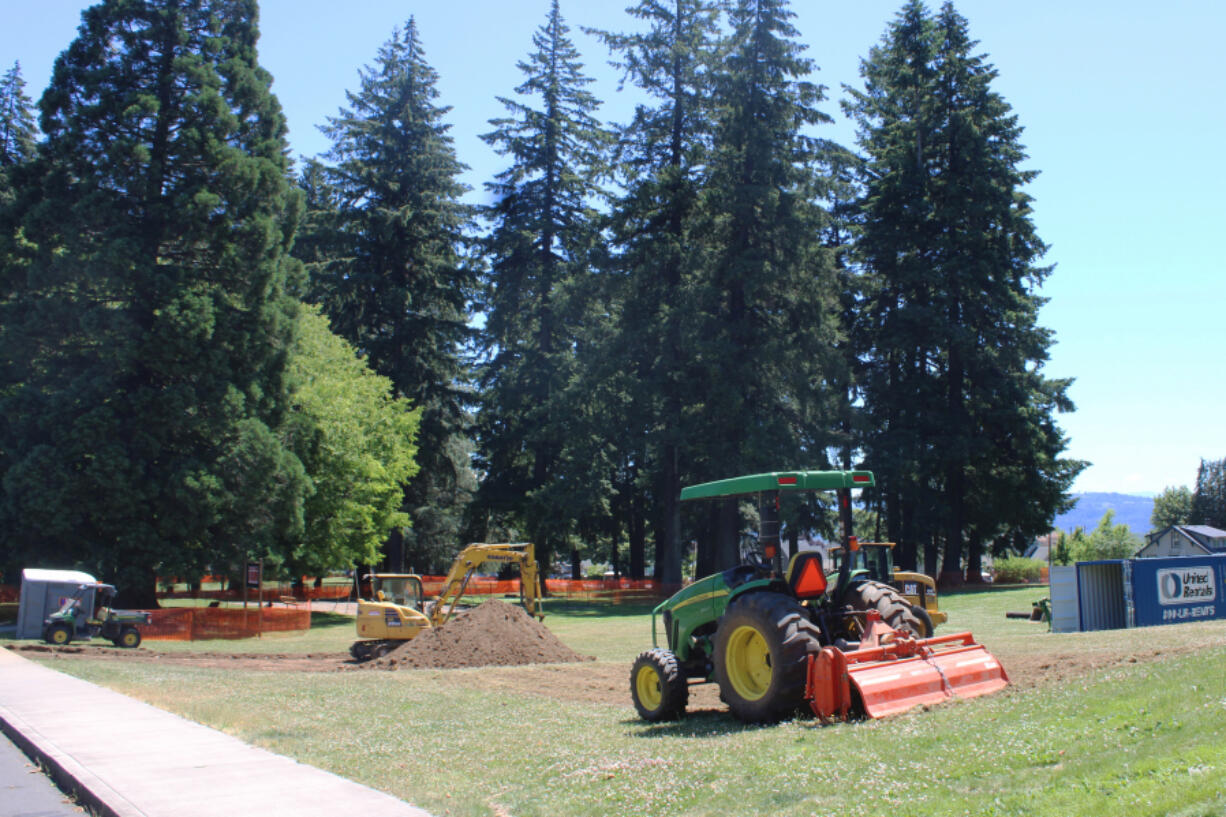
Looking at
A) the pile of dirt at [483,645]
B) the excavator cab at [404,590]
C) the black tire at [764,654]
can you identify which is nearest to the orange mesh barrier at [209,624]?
the excavator cab at [404,590]

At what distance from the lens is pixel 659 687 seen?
1148 centimetres

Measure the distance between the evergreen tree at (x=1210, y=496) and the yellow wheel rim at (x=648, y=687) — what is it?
86.7m

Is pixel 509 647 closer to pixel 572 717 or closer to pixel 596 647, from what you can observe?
pixel 596 647


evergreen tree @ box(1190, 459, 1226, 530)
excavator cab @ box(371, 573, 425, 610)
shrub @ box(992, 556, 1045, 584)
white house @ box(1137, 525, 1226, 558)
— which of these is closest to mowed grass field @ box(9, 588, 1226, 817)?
excavator cab @ box(371, 573, 425, 610)

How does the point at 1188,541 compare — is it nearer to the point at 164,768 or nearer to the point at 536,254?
the point at 536,254

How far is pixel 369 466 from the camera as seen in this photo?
40.0 metres

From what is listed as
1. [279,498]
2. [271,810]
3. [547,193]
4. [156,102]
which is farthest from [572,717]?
[547,193]

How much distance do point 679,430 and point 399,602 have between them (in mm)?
18234

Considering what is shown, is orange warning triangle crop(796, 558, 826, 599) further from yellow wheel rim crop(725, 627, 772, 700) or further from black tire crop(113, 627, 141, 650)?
black tire crop(113, 627, 141, 650)

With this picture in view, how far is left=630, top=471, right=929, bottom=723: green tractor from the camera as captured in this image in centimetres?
978

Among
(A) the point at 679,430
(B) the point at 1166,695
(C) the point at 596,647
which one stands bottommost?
(C) the point at 596,647

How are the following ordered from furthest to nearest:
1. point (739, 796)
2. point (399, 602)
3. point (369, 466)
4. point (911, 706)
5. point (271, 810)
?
point (369, 466) → point (399, 602) → point (911, 706) → point (271, 810) → point (739, 796)

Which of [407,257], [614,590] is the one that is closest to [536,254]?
[407,257]

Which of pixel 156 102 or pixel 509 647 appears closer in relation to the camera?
pixel 509 647
